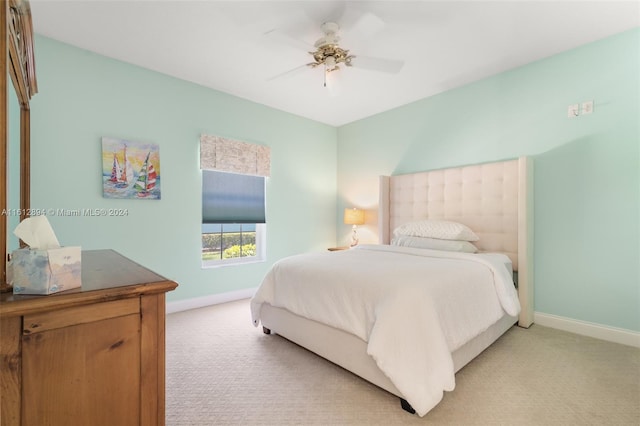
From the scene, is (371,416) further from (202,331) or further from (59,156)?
(59,156)

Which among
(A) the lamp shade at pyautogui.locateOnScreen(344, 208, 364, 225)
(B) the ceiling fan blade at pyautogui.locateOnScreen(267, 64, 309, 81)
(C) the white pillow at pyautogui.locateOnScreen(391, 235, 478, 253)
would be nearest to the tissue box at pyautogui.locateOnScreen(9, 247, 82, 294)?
(B) the ceiling fan blade at pyautogui.locateOnScreen(267, 64, 309, 81)

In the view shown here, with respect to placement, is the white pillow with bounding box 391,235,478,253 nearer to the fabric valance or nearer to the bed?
the bed

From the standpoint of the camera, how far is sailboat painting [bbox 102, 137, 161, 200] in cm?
273

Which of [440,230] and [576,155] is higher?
[576,155]

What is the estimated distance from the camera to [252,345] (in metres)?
2.39

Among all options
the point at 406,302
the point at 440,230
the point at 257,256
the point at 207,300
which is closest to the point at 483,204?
the point at 440,230

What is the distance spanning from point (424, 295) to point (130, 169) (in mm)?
2945

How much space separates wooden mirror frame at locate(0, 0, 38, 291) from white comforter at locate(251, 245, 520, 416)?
1507mm

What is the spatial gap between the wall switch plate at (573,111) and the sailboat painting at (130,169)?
4.06 meters

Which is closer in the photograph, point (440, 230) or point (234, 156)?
point (440, 230)

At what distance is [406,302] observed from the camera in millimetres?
1570

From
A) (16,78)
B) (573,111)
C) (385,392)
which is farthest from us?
(573,111)

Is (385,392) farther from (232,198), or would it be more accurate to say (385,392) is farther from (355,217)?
(232,198)

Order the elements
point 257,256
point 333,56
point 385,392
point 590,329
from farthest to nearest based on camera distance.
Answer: point 257,256 < point 590,329 < point 333,56 < point 385,392
